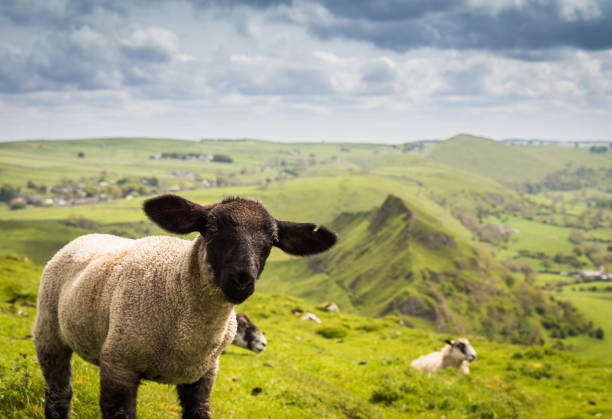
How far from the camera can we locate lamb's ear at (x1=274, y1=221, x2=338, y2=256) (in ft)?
21.9

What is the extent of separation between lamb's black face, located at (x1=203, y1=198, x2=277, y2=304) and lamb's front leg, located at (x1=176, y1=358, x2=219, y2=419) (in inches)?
85.6

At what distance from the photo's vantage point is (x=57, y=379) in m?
7.80

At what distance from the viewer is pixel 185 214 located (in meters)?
6.34

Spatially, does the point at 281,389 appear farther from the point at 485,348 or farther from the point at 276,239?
the point at 485,348

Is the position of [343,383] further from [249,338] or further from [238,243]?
[238,243]

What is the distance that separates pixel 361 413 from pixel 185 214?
9203 millimetres

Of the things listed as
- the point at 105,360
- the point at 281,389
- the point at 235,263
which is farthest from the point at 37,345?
the point at 281,389

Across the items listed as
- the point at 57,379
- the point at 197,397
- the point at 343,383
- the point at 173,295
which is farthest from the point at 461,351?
the point at 57,379

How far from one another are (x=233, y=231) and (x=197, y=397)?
3.13 m

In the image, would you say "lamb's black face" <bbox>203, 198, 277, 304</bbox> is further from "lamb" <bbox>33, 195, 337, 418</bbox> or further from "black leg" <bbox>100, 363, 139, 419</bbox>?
"black leg" <bbox>100, 363, 139, 419</bbox>

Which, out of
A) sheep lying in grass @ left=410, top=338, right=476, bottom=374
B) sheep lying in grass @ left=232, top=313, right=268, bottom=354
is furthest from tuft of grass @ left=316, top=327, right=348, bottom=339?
sheep lying in grass @ left=232, top=313, right=268, bottom=354

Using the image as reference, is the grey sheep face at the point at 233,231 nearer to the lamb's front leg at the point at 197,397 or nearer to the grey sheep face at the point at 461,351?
the lamb's front leg at the point at 197,397

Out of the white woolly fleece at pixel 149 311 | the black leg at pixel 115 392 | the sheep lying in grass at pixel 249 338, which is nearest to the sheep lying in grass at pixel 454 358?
the sheep lying in grass at pixel 249 338

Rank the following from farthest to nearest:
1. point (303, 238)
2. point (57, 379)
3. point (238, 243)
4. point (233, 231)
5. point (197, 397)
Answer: point (57, 379)
point (197, 397)
point (303, 238)
point (233, 231)
point (238, 243)
